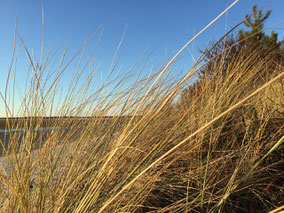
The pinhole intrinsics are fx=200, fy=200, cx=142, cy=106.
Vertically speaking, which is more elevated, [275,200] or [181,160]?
[181,160]

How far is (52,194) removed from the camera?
86 cm

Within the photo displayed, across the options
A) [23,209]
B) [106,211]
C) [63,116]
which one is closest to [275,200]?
[106,211]

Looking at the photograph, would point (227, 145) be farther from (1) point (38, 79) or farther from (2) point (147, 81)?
(1) point (38, 79)

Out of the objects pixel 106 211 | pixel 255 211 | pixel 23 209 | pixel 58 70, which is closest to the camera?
pixel 23 209

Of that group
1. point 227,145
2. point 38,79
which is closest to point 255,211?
point 227,145

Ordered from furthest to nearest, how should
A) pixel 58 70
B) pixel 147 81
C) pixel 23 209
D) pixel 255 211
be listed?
pixel 147 81 < pixel 58 70 < pixel 255 211 < pixel 23 209

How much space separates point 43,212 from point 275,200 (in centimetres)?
100

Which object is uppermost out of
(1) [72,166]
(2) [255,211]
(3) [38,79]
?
(3) [38,79]

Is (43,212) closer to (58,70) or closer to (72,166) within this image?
(72,166)

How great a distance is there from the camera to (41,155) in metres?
0.96

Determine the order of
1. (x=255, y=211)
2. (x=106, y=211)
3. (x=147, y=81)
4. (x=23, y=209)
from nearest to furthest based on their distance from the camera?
(x=23, y=209)
(x=106, y=211)
(x=255, y=211)
(x=147, y=81)

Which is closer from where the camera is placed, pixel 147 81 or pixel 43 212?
pixel 43 212

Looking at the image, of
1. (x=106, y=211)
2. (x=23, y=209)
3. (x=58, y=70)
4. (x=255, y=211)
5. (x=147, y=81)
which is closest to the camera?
(x=23, y=209)

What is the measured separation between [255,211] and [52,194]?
2.99 feet
